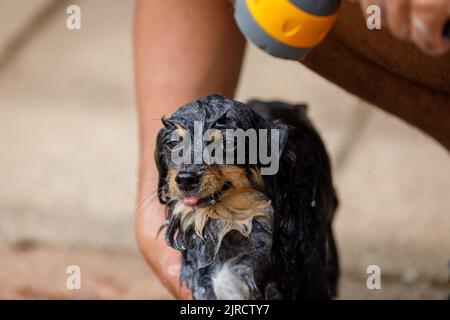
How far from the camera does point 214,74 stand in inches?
108

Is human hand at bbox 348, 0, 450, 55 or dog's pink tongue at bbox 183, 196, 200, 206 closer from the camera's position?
human hand at bbox 348, 0, 450, 55

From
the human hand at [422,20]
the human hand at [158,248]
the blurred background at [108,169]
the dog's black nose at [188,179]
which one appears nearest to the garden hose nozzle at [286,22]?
the human hand at [422,20]

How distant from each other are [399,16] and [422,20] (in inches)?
1.6

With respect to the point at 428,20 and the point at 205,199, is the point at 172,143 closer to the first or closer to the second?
the point at 205,199

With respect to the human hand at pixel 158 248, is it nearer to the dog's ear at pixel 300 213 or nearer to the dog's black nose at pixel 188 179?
the dog's ear at pixel 300 213

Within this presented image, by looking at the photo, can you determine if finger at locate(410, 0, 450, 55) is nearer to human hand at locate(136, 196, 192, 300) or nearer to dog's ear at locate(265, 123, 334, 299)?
dog's ear at locate(265, 123, 334, 299)

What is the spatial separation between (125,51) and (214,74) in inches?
110

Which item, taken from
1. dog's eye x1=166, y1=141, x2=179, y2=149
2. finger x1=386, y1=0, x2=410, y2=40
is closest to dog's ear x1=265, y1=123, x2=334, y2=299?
dog's eye x1=166, y1=141, x2=179, y2=149

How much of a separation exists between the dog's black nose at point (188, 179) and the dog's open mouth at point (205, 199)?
0.03 metres

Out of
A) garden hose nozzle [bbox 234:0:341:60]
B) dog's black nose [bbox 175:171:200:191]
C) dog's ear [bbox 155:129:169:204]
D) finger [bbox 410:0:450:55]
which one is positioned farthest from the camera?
dog's ear [bbox 155:129:169:204]

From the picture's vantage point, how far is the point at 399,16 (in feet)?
5.34

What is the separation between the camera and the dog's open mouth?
2.06m

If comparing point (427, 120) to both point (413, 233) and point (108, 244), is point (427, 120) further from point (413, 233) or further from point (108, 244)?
point (108, 244)
